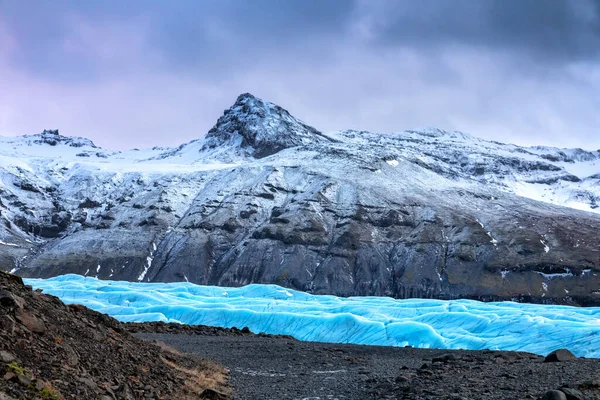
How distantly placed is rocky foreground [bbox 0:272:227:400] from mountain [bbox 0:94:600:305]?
348ft

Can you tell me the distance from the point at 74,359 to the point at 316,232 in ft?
431

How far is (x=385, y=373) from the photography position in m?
29.3

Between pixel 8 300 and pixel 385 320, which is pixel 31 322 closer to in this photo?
pixel 8 300

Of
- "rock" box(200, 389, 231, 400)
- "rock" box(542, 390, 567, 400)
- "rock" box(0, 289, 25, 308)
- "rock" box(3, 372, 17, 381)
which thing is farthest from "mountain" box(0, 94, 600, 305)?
"rock" box(3, 372, 17, 381)

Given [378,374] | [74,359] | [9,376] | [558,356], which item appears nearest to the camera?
[9,376]

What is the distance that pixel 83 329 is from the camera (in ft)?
63.3

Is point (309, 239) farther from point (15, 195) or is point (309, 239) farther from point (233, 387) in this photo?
point (233, 387)

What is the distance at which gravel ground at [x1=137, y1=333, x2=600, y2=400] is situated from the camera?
20547 mm

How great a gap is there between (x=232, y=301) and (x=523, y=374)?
5680 cm

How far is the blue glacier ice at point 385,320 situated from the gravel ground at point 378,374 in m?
7.55

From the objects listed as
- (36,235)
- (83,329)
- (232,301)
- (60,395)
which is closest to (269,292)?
(232,301)

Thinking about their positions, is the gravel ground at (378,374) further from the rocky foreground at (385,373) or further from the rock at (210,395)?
the rock at (210,395)

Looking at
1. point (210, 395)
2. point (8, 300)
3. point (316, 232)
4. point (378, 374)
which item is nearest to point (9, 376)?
point (8, 300)

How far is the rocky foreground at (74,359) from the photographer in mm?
13336
